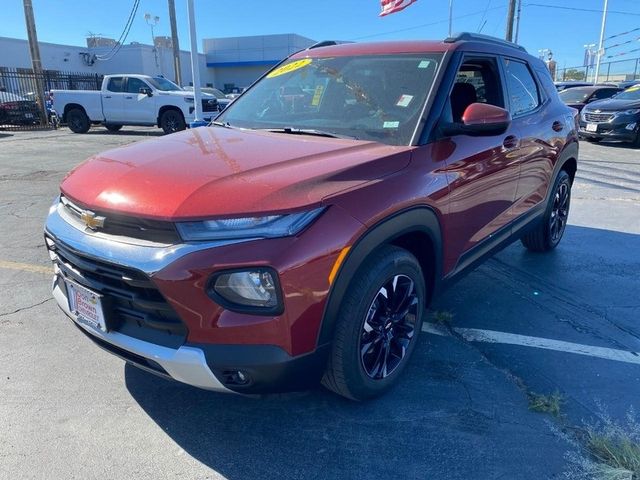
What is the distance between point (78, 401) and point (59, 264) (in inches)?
30.4

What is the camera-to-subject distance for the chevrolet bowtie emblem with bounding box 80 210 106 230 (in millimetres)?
2291

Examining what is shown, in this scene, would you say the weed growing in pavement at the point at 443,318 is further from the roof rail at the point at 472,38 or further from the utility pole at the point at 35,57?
the utility pole at the point at 35,57

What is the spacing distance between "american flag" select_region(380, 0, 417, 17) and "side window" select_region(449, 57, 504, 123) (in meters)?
17.4

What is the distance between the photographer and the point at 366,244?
2.33m

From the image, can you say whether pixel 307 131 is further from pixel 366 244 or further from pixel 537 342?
pixel 537 342

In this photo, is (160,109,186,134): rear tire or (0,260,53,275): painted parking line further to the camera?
(160,109,186,134): rear tire

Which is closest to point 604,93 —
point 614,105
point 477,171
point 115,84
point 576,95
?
point 576,95

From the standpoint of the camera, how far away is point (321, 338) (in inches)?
88.3

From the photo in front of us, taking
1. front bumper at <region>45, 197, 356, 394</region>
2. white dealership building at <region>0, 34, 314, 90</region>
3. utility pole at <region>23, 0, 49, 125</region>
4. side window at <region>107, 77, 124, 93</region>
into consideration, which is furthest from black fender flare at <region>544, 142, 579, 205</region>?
white dealership building at <region>0, 34, 314, 90</region>

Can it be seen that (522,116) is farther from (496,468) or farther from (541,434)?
(496,468)

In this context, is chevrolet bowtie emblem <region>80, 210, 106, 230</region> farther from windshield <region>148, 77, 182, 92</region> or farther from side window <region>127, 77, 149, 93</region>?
side window <region>127, 77, 149, 93</region>

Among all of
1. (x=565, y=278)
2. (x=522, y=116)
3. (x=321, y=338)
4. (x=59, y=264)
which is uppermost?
(x=522, y=116)

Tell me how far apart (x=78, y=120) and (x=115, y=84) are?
82.9 inches

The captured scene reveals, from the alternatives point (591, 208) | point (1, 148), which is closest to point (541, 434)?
point (591, 208)
